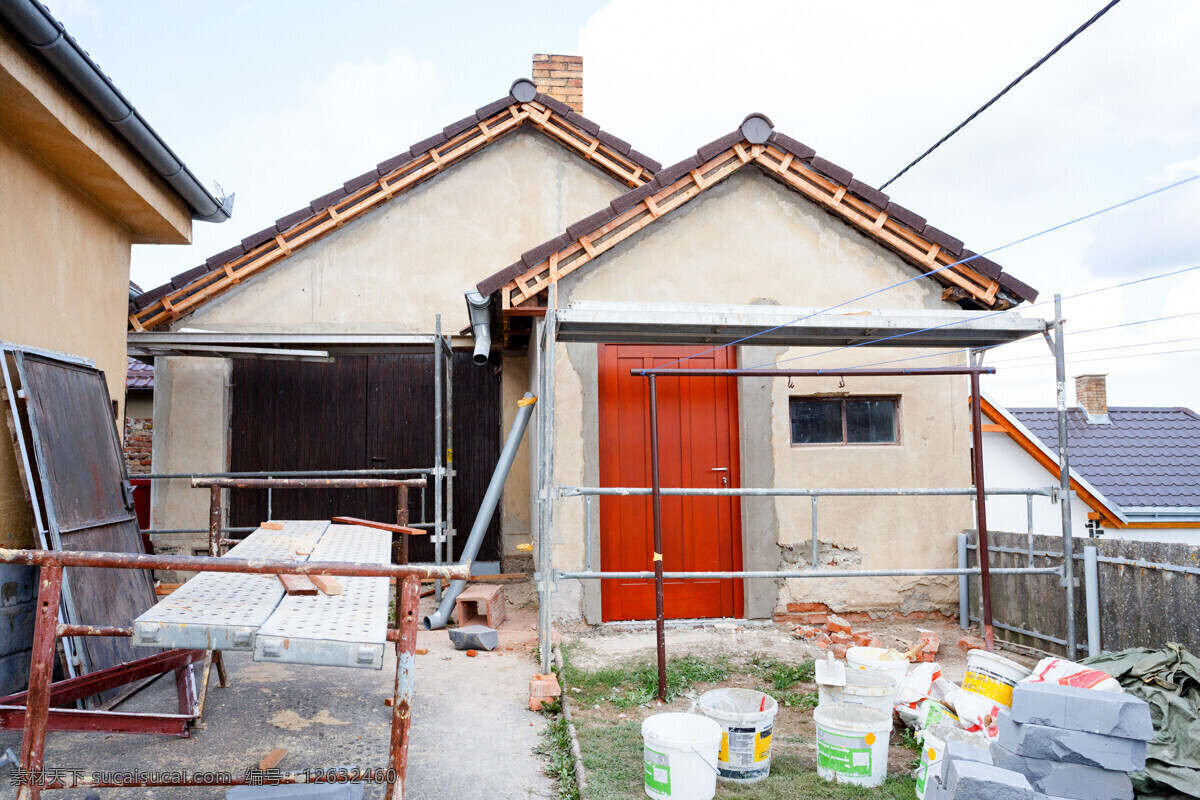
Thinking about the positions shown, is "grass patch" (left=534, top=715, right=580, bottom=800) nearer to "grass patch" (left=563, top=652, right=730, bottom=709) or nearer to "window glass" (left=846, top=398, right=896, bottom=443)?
"grass patch" (left=563, top=652, right=730, bottom=709)

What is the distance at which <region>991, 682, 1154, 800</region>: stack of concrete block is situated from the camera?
3.06 metres

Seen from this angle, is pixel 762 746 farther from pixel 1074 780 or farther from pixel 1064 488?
pixel 1064 488

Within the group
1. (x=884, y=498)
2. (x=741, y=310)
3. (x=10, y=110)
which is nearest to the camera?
(x=10, y=110)

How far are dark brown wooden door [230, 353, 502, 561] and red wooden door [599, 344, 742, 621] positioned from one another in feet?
8.04

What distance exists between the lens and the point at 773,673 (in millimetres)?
5086

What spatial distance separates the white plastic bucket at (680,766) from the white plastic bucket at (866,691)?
2.98 feet

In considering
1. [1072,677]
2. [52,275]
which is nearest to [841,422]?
[1072,677]

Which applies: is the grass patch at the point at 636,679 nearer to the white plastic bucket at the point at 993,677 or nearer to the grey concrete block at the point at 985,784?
the white plastic bucket at the point at 993,677

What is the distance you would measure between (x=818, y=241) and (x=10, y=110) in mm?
5925

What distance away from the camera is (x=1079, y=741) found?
3.09 m

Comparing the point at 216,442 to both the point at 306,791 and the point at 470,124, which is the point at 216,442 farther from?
the point at 306,791

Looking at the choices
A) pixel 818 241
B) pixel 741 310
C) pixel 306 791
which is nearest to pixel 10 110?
pixel 306 791

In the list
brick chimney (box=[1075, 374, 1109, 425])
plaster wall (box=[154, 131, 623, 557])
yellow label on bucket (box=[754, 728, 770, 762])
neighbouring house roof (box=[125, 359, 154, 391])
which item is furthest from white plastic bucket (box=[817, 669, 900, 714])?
brick chimney (box=[1075, 374, 1109, 425])

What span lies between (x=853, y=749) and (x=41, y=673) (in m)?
3.22
